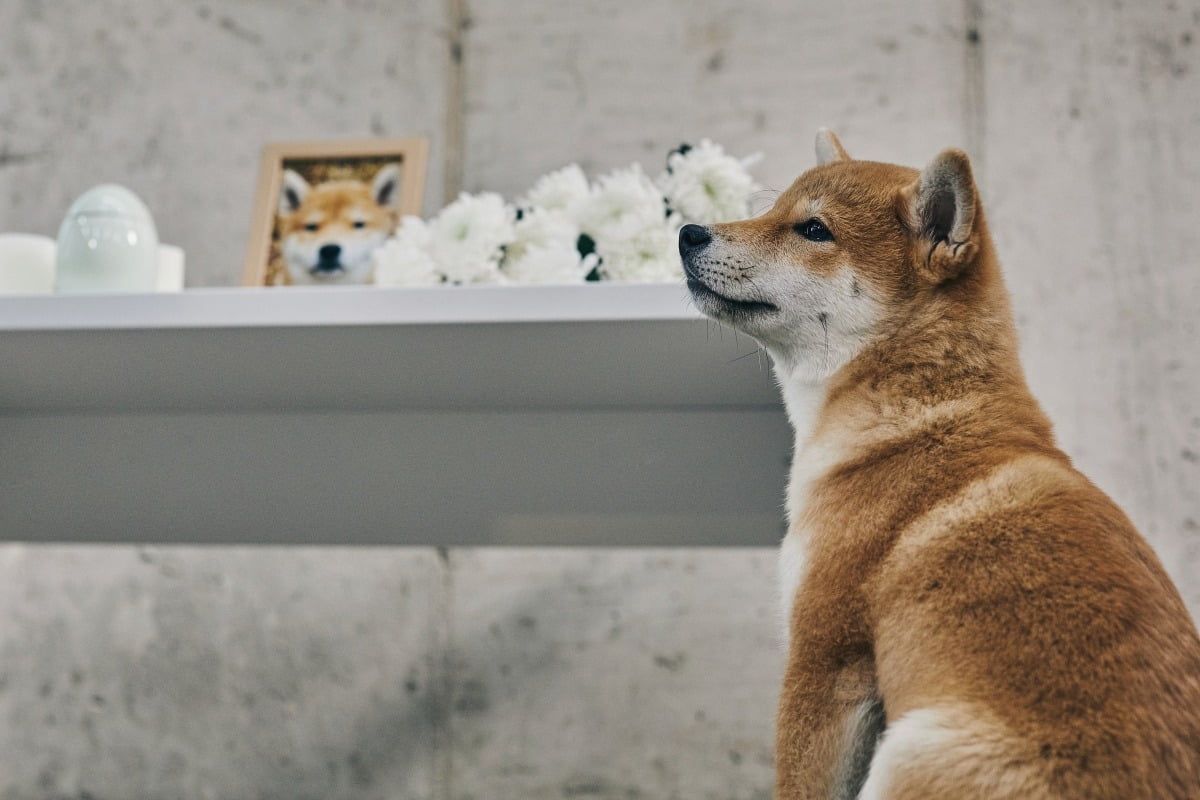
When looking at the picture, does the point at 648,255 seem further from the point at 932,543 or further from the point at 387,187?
the point at 932,543

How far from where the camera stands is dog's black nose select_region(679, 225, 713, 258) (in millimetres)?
830

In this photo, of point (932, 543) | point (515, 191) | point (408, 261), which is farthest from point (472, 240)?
point (932, 543)

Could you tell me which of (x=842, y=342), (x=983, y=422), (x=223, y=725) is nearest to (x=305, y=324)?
(x=842, y=342)

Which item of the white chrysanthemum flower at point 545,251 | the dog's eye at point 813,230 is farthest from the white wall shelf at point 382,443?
the dog's eye at point 813,230

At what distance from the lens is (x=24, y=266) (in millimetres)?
1230

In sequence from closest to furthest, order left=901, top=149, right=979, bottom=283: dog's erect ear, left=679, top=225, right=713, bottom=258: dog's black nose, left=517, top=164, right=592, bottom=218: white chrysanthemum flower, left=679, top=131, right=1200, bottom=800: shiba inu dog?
1. left=679, top=131, right=1200, bottom=800: shiba inu dog
2. left=901, top=149, right=979, bottom=283: dog's erect ear
3. left=679, top=225, right=713, bottom=258: dog's black nose
4. left=517, top=164, right=592, bottom=218: white chrysanthemum flower

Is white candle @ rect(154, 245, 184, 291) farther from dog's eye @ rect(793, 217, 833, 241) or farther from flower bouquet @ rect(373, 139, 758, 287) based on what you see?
dog's eye @ rect(793, 217, 833, 241)

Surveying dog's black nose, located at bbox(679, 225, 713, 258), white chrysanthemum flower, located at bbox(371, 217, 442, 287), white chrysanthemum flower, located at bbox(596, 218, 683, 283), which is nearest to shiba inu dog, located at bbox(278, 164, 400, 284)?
white chrysanthemum flower, located at bbox(371, 217, 442, 287)

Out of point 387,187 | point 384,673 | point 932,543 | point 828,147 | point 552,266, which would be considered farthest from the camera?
point 384,673

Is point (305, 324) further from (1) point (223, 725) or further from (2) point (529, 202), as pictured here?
(1) point (223, 725)

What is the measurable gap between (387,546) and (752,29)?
0.97m

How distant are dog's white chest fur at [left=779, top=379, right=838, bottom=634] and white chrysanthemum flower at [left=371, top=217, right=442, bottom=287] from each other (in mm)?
476

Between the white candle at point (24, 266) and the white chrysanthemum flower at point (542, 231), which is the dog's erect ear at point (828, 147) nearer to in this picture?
the white chrysanthemum flower at point (542, 231)

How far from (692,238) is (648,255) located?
11.5 inches
